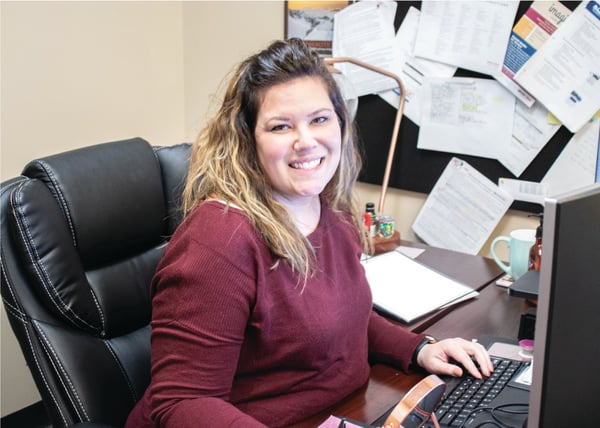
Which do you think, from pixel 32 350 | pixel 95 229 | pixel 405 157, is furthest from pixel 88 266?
pixel 405 157

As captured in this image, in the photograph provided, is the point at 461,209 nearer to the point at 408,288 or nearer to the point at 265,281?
the point at 408,288

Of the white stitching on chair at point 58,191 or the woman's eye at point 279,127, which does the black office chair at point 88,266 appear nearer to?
the white stitching on chair at point 58,191

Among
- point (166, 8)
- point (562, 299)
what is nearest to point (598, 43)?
point (562, 299)

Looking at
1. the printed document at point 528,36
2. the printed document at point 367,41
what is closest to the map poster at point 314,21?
the printed document at point 367,41

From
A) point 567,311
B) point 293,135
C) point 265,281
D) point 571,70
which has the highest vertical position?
point 571,70

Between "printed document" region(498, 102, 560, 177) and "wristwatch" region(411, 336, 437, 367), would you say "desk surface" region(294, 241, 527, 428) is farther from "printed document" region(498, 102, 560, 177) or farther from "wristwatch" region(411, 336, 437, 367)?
"printed document" region(498, 102, 560, 177)

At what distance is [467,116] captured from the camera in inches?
71.8

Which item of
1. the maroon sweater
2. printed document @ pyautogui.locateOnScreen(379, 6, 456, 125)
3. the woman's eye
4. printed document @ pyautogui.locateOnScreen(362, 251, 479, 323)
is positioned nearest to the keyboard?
the maroon sweater

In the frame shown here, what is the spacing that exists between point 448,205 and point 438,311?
59 cm

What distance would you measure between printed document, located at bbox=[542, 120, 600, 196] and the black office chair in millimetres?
1020

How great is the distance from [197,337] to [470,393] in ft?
1.56

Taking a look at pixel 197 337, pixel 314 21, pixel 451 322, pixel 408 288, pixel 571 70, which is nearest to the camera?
pixel 197 337

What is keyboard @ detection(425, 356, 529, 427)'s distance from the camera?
3.13 feet

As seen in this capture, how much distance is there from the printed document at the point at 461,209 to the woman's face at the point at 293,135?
0.90m
